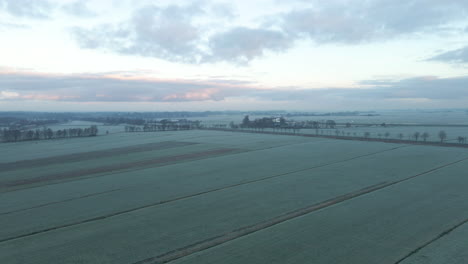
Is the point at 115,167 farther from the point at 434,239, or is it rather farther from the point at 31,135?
the point at 31,135

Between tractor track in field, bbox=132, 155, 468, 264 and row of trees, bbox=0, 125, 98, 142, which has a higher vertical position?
row of trees, bbox=0, 125, 98, 142

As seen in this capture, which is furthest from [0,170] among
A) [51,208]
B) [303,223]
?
[303,223]

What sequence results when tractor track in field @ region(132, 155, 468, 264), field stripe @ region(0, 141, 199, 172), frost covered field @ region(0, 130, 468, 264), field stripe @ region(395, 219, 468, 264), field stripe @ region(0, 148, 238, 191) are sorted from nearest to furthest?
field stripe @ region(395, 219, 468, 264), tractor track in field @ region(132, 155, 468, 264), frost covered field @ region(0, 130, 468, 264), field stripe @ region(0, 148, 238, 191), field stripe @ region(0, 141, 199, 172)

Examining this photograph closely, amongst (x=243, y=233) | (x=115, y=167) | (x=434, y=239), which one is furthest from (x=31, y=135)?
(x=434, y=239)

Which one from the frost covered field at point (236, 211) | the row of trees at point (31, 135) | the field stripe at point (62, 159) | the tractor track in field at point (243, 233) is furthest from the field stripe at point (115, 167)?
the row of trees at point (31, 135)

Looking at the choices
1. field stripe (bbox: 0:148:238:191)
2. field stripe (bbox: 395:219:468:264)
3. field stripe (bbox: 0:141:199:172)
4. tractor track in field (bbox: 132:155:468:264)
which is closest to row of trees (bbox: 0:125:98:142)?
field stripe (bbox: 0:141:199:172)

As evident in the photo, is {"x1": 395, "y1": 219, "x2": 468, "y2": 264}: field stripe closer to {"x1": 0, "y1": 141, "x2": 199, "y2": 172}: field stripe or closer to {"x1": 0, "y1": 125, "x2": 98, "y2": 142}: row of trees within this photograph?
{"x1": 0, "y1": 141, "x2": 199, "y2": 172}: field stripe

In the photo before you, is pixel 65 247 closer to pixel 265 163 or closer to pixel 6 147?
pixel 265 163

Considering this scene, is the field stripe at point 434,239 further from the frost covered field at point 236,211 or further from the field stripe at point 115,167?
the field stripe at point 115,167

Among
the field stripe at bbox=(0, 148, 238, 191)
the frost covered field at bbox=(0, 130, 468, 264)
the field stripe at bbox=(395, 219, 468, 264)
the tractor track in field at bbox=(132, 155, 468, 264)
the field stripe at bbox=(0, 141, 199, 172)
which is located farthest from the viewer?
the field stripe at bbox=(0, 141, 199, 172)
